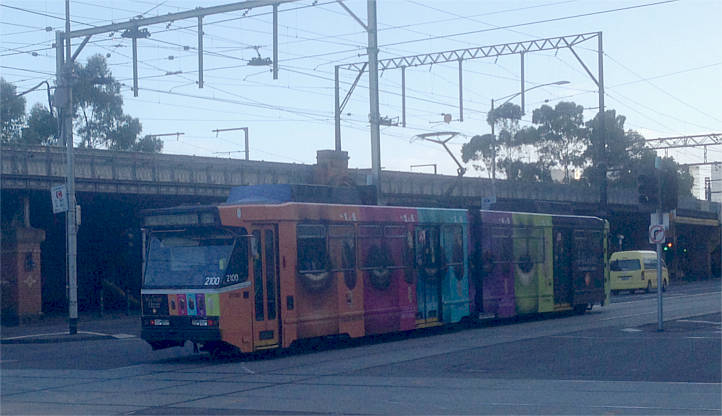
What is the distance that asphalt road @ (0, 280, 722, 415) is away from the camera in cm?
1190

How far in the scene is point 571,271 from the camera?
28406 millimetres

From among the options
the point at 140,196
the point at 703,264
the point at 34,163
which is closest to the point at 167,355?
the point at 34,163

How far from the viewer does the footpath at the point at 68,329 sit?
24889mm

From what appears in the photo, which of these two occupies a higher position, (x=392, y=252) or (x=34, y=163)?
(x=34, y=163)

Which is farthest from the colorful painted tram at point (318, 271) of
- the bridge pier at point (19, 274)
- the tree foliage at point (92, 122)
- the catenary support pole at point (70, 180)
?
the tree foliage at point (92, 122)

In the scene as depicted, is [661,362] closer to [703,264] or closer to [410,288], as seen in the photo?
[410,288]

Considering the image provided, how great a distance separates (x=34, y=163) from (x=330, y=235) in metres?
18.2

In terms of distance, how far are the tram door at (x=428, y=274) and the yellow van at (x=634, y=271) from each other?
28.2 metres

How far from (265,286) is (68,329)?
A: 13.9 m

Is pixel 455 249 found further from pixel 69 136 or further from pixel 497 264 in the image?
pixel 69 136

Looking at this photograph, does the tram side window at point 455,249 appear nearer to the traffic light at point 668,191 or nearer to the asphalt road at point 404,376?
the asphalt road at point 404,376

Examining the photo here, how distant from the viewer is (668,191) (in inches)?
886

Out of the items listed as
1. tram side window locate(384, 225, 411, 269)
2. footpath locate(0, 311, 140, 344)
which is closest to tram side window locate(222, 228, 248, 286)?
tram side window locate(384, 225, 411, 269)

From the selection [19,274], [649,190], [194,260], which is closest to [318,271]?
[194,260]
